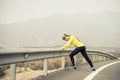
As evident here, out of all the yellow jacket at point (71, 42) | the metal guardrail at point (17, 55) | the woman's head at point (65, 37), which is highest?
the woman's head at point (65, 37)

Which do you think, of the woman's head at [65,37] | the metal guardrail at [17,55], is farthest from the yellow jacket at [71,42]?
the metal guardrail at [17,55]

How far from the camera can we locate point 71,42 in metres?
11.7

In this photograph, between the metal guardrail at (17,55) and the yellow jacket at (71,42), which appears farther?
the yellow jacket at (71,42)

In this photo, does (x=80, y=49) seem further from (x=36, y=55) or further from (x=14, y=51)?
(x=14, y=51)

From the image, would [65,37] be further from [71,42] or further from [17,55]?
[17,55]

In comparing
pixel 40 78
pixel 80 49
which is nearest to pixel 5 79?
pixel 40 78

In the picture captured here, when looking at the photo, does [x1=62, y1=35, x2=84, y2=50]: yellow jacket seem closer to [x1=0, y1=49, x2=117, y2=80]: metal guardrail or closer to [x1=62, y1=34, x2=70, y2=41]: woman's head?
[x1=62, y1=34, x2=70, y2=41]: woman's head

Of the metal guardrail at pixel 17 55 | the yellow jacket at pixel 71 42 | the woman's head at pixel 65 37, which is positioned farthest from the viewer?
the yellow jacket at pixel 71 42

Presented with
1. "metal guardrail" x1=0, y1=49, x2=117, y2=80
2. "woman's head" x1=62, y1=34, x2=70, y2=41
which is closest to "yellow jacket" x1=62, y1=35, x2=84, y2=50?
"woman's head" x1=62, y1=34, x2=70, y2=41

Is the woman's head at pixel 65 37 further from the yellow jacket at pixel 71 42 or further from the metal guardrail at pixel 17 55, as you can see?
the metal guardrail at pixel 17 55

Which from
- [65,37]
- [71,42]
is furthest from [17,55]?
[71,42]

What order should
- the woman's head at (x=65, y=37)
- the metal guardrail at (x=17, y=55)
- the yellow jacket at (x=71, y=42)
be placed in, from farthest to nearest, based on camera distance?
1. the yellow jacket at (x=71, y=42)
2. the woman's head at (x=65, y=37)
3. the metal guardrail at (x=17, y=55)

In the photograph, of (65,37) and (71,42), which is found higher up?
(65,37)

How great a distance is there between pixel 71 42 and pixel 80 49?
0.53m
